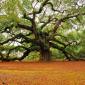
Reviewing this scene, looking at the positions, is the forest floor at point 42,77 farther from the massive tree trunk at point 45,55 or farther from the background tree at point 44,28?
the massive tree trunk at point 45,55

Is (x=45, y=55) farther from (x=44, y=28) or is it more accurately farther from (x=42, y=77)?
(x=42, y=77)

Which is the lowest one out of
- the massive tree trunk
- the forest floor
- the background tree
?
the forest floor

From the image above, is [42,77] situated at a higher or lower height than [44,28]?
lower

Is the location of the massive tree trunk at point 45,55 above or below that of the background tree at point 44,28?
below

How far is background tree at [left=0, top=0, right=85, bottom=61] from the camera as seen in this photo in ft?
93.8

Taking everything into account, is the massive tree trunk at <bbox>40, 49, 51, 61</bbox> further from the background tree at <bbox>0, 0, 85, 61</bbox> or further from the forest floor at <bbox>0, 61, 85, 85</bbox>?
the forest floor at <bbox>0, 61, 85, 85</bbox>

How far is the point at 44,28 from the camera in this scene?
3281 centimetres

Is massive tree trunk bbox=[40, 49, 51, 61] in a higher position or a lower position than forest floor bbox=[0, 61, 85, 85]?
higher

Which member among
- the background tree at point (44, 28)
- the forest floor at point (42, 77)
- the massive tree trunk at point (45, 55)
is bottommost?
the forest floor at point (42, 77)

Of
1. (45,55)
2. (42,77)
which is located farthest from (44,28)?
(42,77)

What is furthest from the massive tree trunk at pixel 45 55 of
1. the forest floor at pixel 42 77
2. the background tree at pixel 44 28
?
the forest floor at pixel 42 77

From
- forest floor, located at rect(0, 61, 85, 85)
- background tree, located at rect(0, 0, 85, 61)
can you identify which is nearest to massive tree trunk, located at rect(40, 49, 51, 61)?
background tree, located at rect(0, 0, 85, 61)

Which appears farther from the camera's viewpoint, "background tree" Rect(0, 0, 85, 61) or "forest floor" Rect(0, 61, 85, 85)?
"background tree" Rect(0, 0, 85, 61)

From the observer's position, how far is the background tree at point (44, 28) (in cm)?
2859
